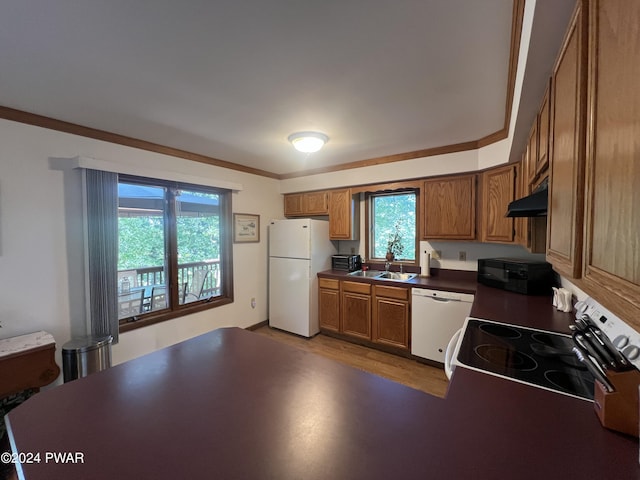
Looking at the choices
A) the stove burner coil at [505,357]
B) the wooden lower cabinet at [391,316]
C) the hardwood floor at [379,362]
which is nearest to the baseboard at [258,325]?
the hardwood floor at [379,362]

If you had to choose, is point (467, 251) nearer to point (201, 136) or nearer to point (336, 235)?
point (336, 235)

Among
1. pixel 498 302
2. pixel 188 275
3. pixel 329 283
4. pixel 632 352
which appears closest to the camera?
pixel 632 352

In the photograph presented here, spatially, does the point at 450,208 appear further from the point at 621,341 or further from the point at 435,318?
the point at 621,341

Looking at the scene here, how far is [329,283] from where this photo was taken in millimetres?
3613

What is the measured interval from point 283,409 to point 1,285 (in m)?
2.54

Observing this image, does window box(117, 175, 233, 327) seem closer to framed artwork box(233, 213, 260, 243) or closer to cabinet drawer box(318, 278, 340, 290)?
framed artwork box(233, 213, 260, 243)

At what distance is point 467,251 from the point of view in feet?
10.4

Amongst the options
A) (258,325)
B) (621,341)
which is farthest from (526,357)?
(258,325)

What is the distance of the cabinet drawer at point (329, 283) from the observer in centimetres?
355

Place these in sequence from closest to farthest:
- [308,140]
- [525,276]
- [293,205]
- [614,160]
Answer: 1. [614,160]
2. [525,276]
3. [308,140]
4. [293,205]

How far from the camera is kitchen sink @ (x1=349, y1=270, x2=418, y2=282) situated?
332 cm

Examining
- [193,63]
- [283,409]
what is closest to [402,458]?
[283,409]

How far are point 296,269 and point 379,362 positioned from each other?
61.3 inches

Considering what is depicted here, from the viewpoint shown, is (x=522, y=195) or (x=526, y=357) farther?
(x=522, y=195)
